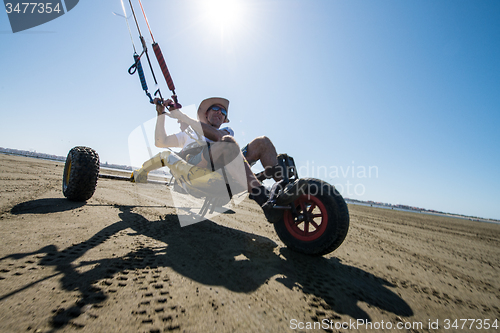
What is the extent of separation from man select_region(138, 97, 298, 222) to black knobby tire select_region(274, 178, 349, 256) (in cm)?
20

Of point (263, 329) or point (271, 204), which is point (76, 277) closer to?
point (263, 329)

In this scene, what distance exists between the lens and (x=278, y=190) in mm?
1929

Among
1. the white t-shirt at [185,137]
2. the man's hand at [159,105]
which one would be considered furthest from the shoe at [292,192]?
the man's hand at [159,105]

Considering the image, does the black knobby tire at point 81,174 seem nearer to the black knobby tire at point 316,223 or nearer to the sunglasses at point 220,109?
the sunglasses at point 220,109

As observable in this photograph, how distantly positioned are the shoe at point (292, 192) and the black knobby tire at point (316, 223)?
79 mm

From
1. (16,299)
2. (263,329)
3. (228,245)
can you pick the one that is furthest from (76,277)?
(228,245)

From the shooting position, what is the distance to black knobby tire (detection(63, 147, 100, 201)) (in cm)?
282

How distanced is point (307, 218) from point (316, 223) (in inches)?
3.6

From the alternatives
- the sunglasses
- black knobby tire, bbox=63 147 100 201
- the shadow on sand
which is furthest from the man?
black knobby tire, bbox=63 147 100 201

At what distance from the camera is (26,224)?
1826 mm

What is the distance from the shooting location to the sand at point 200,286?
0.86 meters

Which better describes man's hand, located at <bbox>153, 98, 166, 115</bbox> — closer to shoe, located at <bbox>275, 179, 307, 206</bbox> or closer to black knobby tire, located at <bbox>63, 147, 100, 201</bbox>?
black knobby tire, located at <bbox>63, 147, 100, 201</bbox>

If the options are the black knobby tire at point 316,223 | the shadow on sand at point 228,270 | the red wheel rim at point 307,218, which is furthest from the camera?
the red wheel rim at point 307,218

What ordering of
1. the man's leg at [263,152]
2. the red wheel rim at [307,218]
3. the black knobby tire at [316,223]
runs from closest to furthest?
the black knobby tire at [316,223], the red wheel rim at [307,218], the man's leg at [263,152]
